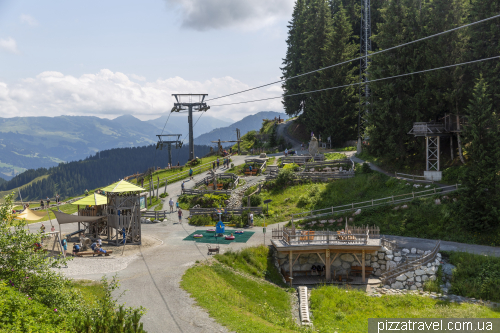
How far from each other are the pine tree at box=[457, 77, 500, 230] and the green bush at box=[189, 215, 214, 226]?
20.2 m

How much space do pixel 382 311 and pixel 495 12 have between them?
2472 cm

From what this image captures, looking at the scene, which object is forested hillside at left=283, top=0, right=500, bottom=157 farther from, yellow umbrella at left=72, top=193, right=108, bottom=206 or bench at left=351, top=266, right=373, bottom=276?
yellow umbrella at left=72, top=193, right=108, bottom=206

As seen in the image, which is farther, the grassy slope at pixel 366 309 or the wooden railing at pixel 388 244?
the wooden railing at pixel 388 244

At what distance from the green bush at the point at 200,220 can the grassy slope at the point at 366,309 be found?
13.3 m

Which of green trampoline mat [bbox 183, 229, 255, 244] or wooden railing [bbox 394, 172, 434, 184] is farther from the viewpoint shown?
wooden railing [bbox 394, 172, 434, 184]

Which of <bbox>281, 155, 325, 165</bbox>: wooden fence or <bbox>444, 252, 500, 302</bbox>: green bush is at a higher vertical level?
<bbox>281, 155, 325, 165</bbox>: wooden fence

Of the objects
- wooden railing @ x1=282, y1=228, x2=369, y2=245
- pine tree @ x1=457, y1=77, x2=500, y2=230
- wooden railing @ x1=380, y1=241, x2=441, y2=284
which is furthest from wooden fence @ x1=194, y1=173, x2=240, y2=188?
pine tree @ x1=457, y1=77, x2=500, y2=230

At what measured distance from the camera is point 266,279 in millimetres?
24516

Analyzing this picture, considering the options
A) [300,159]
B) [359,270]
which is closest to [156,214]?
[300,159]

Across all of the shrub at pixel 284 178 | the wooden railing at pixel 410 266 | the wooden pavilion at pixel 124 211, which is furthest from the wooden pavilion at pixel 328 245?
the shrub at pixel 284 178

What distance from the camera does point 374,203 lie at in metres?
32.6

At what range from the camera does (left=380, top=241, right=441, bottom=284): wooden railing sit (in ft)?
78.4

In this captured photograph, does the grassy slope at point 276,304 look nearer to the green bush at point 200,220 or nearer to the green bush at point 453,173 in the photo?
the green bush at point 200,220

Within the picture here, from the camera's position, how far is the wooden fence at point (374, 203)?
30875 mm
